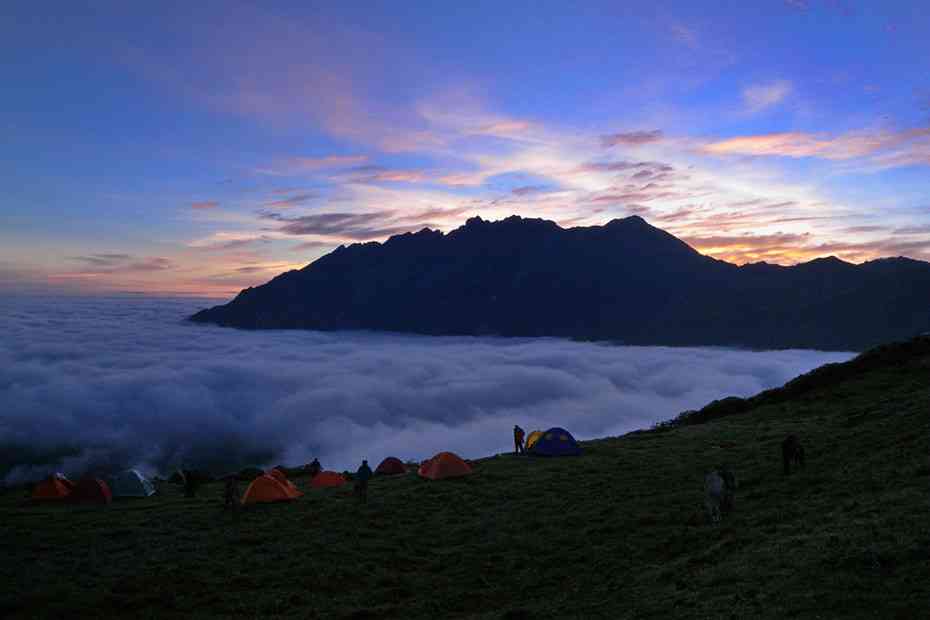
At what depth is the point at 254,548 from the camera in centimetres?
2108

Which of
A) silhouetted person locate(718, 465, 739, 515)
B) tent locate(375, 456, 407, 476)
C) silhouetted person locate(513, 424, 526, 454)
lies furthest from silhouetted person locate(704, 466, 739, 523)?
tent locate(375, 456, 407, 476)

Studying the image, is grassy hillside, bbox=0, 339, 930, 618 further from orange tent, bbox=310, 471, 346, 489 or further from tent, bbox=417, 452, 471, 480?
orange tent, bbox=310, 471, 346, 489

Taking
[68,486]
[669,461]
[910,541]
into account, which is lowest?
[68,486]

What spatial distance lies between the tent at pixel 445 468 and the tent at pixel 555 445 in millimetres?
5793

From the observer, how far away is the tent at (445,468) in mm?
32625

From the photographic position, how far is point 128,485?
112ft

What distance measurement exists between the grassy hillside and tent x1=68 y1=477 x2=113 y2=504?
184 centimetres

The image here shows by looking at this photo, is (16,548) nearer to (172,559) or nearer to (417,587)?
(172,559)

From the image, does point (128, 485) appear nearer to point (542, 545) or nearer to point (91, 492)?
point (91, 492)

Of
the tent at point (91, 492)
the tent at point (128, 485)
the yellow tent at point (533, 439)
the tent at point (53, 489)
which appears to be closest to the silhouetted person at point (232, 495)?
the tent at point (91, 492)

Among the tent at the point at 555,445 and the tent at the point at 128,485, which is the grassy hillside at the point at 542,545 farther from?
the tent at the point at 555,445

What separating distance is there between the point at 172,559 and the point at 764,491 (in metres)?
21.3

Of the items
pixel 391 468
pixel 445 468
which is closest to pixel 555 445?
pixel 445 468

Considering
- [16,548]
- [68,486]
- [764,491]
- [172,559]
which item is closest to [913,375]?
[764,491]
